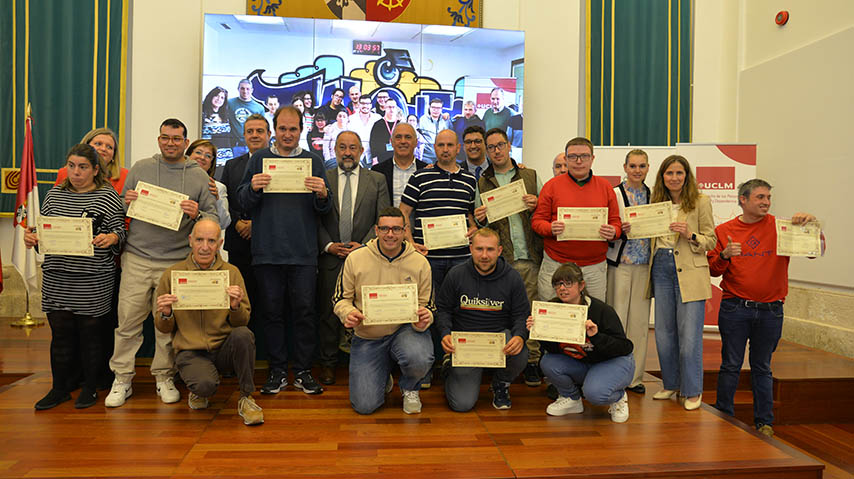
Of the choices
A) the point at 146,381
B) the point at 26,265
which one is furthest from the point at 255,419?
the point at 26,265

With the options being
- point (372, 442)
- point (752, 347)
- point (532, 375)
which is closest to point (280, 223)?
point (372, 442)

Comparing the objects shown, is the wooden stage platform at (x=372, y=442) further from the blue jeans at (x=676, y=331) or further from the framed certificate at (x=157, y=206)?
the framed certificate at (x=157, y=206)

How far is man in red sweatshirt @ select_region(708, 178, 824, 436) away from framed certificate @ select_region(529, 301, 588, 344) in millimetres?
1129

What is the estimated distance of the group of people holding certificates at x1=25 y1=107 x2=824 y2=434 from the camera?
10.8 ft

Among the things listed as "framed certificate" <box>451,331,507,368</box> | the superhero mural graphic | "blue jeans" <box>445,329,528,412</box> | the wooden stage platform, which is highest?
the superhero mural graphic

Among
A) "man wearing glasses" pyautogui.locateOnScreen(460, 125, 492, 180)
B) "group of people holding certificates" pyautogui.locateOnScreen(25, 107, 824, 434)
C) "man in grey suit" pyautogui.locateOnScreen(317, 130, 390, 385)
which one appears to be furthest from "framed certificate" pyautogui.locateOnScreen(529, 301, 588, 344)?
"man in grey suit" pyautogui.locateOnScreen(317, 130, 390, 385)

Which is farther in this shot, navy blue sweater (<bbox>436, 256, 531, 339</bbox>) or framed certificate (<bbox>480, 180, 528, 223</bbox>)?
framed certificate (<bbox>480, 180, 528, 223</bbox>)

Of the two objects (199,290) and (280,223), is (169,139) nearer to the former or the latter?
(280,223)

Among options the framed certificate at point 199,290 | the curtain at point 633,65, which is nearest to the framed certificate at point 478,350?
the framed certificate at point 199,290

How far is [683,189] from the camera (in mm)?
3627

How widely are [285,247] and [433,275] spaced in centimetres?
102

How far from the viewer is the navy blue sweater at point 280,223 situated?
358 centimetres

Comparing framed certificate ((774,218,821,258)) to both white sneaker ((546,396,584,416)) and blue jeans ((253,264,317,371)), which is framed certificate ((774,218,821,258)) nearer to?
white sneaker ((546,396,584,416))

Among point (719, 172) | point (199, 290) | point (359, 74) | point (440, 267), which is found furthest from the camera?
point (359, 74)
